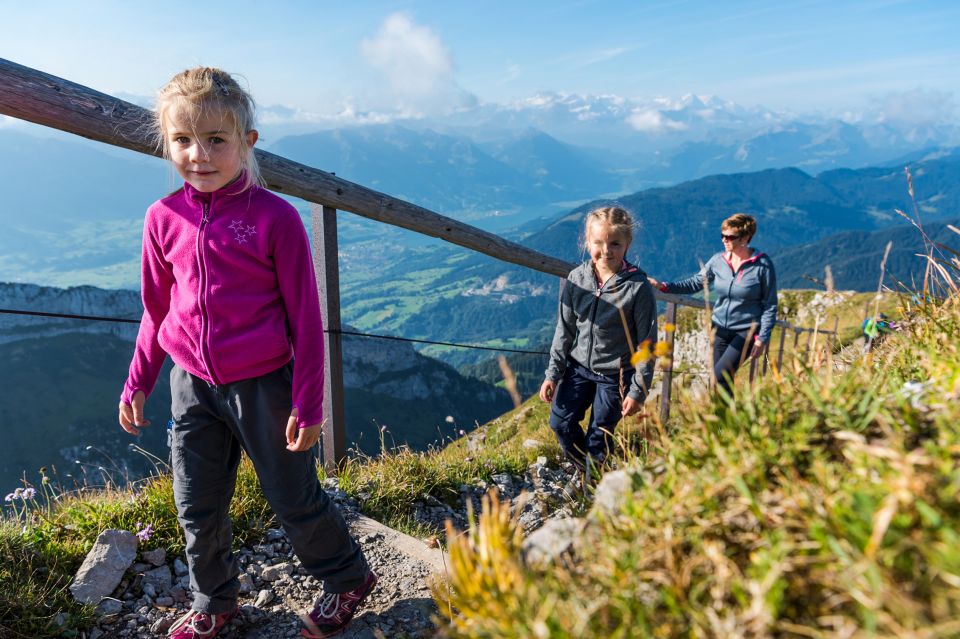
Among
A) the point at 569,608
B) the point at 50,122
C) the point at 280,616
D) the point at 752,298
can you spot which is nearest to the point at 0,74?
the point at 50,122

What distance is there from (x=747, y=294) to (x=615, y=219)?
238 centimetres

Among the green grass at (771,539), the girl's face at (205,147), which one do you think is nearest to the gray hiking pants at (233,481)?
the girl's face at (205,147)

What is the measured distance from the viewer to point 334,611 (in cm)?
253

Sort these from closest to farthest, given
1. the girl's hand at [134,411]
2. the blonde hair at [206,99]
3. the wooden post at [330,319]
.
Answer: the blonde hair at [206,99] → the girl's hand at [134,411] → the wooden post at [330,319]

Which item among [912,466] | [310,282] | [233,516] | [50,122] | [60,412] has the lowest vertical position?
[60,412]

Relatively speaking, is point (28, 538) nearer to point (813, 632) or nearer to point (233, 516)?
point (233, 516)

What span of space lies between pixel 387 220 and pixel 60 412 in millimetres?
118851

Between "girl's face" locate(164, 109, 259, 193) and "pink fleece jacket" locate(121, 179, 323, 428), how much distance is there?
9 cm

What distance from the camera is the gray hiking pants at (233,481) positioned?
2.35m

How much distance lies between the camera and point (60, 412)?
99625mm

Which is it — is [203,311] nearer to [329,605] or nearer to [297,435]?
[297,435]

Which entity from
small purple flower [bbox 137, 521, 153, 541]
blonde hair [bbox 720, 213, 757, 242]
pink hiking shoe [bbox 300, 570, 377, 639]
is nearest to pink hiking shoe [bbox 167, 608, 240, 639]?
pink hiking shoe [bbox 300, 570, 377, 639]

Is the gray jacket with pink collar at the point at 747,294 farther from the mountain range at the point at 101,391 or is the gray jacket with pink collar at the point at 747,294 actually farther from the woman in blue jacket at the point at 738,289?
the mountain range at the point at 101,391

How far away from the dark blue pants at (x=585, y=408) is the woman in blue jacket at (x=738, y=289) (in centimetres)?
180
